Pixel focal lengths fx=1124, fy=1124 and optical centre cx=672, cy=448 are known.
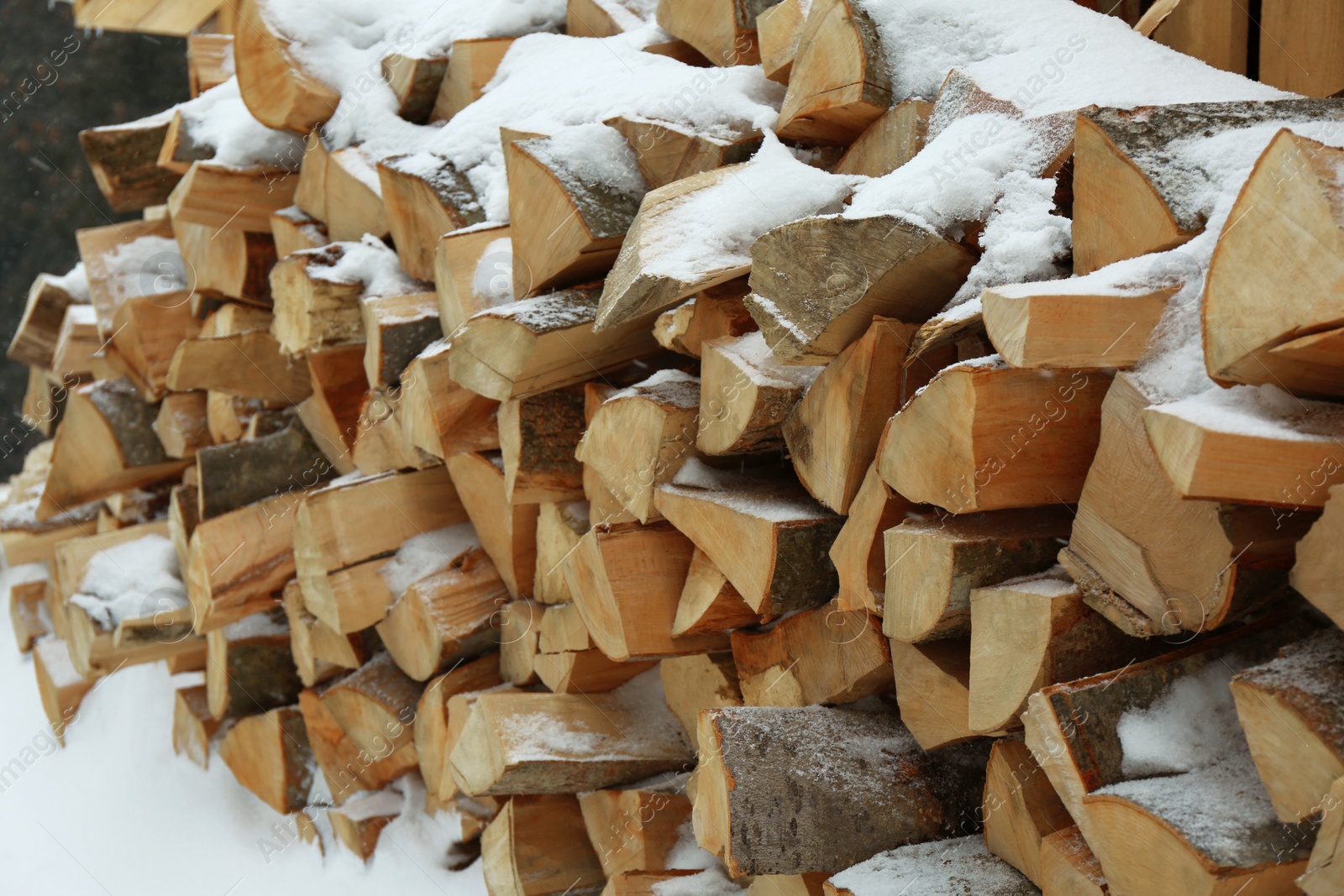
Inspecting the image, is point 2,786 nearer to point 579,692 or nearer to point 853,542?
point 579,692

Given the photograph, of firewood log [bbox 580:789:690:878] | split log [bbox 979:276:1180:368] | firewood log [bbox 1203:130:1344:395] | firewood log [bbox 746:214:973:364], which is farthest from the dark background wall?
firewood log [bbox 1203:130:1344:395]

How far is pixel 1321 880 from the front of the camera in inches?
29.1

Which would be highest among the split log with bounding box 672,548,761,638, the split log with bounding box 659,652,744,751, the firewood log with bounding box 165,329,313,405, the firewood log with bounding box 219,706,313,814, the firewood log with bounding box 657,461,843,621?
the firewood log with bounding box 657,461,843,621

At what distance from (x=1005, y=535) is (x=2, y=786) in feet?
8.15

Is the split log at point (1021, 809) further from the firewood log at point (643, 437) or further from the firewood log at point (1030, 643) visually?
the firewood log at point (643, 437)

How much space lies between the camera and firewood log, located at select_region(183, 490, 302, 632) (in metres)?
1.99

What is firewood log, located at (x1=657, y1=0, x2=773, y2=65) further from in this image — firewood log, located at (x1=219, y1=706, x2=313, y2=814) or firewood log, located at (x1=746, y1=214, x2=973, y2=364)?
firewood log, located at (x1=219, y1=706, x2=313, y2=814)

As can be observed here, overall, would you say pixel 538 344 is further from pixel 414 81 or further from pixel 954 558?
pixel 414 81

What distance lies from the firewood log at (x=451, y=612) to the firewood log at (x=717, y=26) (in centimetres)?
84

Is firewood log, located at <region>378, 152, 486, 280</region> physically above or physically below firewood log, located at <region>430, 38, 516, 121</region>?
below

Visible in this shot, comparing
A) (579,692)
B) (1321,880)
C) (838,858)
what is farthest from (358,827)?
(1321,880)

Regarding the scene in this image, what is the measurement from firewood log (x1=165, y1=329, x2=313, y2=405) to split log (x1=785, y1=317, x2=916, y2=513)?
1.20 m

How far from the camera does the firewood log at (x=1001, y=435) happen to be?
93 cm

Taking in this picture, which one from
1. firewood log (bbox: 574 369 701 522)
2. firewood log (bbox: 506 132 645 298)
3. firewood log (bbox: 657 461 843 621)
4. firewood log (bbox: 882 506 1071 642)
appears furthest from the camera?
firewood log (bbox: 506 132 645 298)
